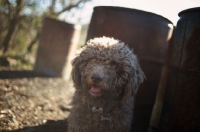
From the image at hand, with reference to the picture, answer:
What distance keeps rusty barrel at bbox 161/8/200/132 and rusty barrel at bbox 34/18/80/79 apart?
5696 mm

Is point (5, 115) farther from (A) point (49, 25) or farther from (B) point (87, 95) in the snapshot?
(A) point (49, 25)

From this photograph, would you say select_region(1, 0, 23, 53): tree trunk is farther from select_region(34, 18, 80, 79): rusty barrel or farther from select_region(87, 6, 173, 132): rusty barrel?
select_region(87, 6, 173, 132): rusty barrel

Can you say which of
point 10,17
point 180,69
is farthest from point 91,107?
point 10,17

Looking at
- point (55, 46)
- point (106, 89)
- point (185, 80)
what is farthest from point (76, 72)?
point (55, 46)

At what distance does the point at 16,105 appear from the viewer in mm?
3838

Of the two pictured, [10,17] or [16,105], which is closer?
[16,105]

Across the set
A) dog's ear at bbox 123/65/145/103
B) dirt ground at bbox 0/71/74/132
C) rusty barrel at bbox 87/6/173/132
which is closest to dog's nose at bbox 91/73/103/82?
dog's ear at bbox 123/65/145/103

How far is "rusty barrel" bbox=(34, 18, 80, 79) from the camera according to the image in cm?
788

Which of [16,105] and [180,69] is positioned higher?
[180,69]

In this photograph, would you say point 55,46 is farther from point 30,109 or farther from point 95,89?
point 95,89

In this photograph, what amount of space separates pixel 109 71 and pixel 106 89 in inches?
9.6

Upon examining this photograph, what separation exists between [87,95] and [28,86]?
3.36 m

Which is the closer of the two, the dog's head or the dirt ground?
the dog's head

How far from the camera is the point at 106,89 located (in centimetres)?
234
